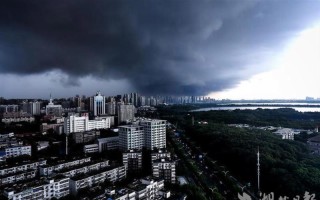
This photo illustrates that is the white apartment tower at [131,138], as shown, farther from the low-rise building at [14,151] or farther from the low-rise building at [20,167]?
the low-rise building at [14,151]

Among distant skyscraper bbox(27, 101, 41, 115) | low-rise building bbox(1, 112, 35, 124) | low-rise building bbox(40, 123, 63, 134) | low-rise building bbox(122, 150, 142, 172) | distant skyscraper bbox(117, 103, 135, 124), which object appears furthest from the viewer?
distant skyscraper bbox(27, 101, 41, 115)

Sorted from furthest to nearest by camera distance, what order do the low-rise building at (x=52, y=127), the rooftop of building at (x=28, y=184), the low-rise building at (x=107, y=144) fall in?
the low-rise building at (x=52, y=127), the low-rise building at (x=107, y=144), the rooftop of building at (x=28, y=184)

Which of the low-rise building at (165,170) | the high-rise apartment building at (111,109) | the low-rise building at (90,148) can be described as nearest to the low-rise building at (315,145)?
the low-rise building at (165,170)

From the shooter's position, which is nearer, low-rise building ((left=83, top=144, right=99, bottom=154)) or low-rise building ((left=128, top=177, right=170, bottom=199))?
low-rise building ((left=128, top=177, right=170, bottom=199))

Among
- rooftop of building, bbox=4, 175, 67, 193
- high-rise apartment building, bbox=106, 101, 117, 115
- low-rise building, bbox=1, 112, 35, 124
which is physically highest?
high-rise apartment building, bbox=106, 101, 117, 115

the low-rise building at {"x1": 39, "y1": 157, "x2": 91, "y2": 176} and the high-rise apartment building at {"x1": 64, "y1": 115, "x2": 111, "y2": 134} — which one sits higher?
the high-rise apartment building at {"x1": 64, "y1": 115, "x2": 111, "y2": 134}

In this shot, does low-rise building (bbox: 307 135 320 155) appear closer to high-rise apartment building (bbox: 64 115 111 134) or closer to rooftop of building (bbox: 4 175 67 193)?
rooftop of building (bbox: 4 175 67 193)

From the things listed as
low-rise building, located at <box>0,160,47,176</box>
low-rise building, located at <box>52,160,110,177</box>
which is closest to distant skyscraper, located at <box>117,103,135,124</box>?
low-rise building, located at <box>0,160,47,176</box>

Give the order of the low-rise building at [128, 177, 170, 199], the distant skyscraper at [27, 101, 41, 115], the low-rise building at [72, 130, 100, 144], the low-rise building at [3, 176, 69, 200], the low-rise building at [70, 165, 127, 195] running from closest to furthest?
the low-rise building at [3, 176, 69, 200] → the low-rise building at [128, 177, 170, 199] → the low-rise building at [70, 165, 127, 195] → the low-rise building at [72, 130, 100, 144] → the distant skyscraper at [27, 101, 41, 115]
